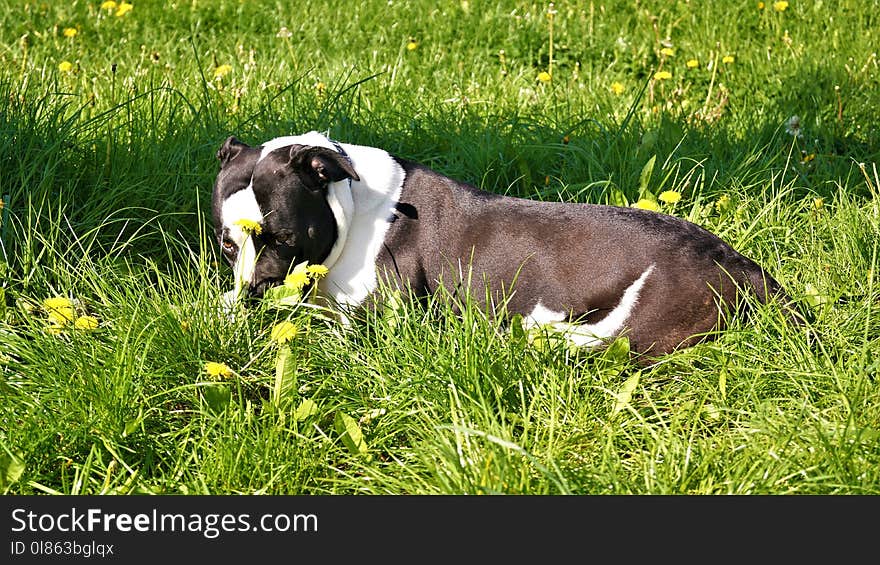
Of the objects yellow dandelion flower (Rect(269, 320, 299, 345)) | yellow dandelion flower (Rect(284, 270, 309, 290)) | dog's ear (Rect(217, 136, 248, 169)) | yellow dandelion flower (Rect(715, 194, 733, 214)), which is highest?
dog's ear (Rect(217, 136, 248, 169))

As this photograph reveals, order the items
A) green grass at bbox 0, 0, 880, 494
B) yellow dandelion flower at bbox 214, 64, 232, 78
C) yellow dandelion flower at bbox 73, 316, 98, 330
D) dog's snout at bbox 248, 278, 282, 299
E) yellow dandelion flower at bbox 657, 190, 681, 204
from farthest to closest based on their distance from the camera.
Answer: yellow dandelion flower at bbox 214, 64, 232, 78 < yellow dandelion flower at bbox 657, 190, 681, 204 < dog's snout at bbox 248, 278, 282, 299 < yellow dandelion flower at bbox 73, 316, 98, 330 < green grass at bbox 0, 0, 880, 494

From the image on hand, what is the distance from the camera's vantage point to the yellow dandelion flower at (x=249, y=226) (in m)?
3.18

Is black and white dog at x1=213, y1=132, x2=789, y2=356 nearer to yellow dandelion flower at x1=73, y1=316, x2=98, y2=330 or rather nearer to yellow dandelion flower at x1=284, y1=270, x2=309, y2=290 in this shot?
yellow dandelion flower at x1=284, y1=270, x2=309, y2=290

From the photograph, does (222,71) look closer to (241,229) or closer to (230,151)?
(230,151)

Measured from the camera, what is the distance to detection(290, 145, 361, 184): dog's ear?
3244mm

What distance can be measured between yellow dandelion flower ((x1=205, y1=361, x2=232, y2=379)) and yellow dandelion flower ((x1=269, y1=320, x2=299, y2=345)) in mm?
208

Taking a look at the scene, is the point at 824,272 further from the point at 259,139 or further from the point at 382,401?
the point at 259,139

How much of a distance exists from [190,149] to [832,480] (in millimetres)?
2879

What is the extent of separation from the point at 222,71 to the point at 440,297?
245cm

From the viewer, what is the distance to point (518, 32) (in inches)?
240

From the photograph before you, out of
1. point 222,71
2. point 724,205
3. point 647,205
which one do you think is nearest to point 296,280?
point 647,205

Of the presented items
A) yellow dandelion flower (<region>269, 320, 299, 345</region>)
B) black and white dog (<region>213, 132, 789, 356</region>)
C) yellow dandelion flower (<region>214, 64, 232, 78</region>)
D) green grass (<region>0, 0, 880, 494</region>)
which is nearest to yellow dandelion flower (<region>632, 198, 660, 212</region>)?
green grass (<region>0, 0, 880, 494</region>)

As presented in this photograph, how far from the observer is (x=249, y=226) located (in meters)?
3.18
